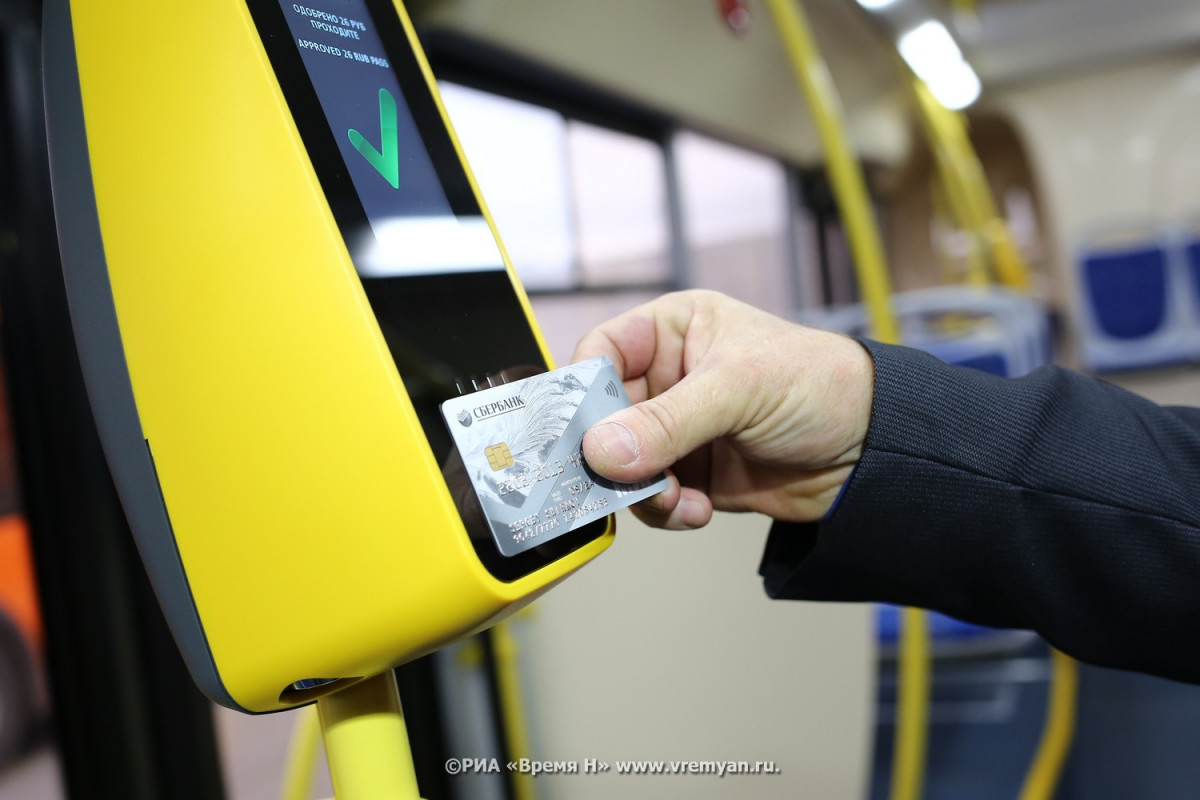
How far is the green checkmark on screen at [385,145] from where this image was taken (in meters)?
0.34

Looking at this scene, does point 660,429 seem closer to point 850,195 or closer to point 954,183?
point 850,195

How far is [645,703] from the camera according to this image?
0.64 meters

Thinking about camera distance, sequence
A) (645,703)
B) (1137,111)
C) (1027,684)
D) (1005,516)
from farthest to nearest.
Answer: (1137,111) → (1027,684) → (645,703) → (1005,516)

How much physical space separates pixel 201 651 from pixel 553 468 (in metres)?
0.15

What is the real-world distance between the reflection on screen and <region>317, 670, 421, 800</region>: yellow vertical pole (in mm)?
170

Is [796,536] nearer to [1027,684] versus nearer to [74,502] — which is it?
[74,502]

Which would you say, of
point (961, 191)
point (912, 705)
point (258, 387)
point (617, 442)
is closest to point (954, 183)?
point (961, 191)

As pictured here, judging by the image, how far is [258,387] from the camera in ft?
0.97

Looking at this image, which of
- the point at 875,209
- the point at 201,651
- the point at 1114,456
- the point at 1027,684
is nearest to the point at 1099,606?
the point at 1114,456

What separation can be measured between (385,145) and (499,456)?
0.47 ft

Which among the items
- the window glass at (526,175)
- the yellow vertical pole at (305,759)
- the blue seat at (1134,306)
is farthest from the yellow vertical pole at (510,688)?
the blue seat at (1134,306)

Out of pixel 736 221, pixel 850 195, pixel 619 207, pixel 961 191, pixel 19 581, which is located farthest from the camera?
pixel 736 221

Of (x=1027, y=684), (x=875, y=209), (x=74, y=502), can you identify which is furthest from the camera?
(x=875, y=209)

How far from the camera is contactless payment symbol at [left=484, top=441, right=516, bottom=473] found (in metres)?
0.32
